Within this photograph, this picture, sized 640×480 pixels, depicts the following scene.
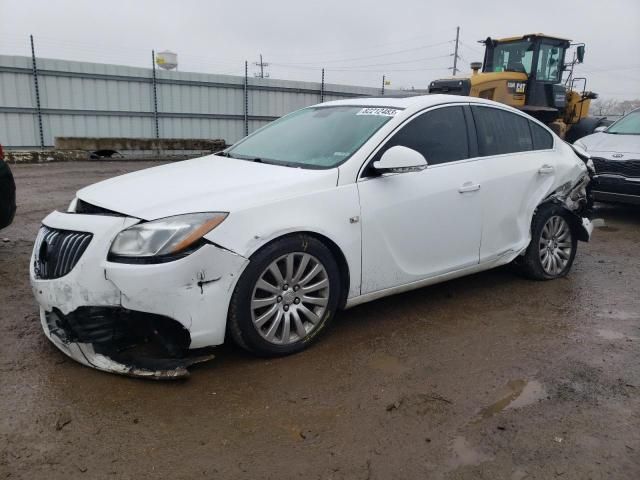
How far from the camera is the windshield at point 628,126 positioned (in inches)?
331

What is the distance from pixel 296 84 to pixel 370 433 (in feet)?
59.4

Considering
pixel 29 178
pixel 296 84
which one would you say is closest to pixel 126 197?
pixel 29 178

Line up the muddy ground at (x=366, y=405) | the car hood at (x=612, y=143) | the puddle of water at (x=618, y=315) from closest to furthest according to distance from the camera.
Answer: the muddy ground at (x=366, y=405) → the puddle of water at (x=618, y=315) → the car hood at (x=612, y=143)

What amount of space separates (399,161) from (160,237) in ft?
5.17

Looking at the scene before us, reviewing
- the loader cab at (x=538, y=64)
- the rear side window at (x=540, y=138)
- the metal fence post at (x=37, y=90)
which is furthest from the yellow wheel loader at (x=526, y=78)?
the metal fence post at (x=37, y=90)

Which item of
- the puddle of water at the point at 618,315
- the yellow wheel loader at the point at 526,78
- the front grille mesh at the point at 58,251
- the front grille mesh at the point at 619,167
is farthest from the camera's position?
the yellow wheel loader at the point at 526,78

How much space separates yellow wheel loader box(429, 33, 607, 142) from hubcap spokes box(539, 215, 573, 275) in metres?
7.12

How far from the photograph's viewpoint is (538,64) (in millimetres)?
12172

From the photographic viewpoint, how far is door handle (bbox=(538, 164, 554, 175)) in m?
4.64

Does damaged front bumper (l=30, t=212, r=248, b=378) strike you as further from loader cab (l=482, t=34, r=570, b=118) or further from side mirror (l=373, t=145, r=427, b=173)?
loader cab (l=482, t=34, r=570, b=118)

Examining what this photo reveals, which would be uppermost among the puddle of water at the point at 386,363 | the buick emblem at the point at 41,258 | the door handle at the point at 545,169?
the door handle at the point at 545,169

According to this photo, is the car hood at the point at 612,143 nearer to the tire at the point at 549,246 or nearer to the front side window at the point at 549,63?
the tire at the point at 549,246

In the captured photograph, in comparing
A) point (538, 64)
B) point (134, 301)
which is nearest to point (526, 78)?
point (538, 64)

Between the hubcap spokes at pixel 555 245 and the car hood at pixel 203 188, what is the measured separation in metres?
2.36
